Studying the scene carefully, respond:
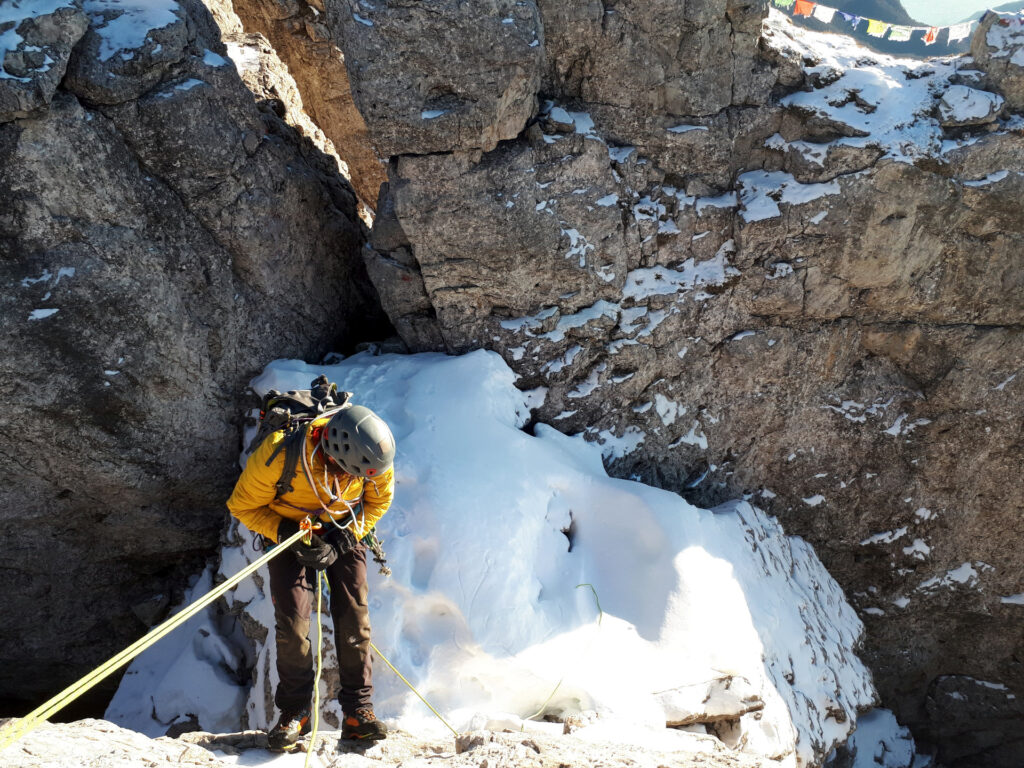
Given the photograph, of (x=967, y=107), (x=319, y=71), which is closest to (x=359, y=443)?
(x=967, y=107)

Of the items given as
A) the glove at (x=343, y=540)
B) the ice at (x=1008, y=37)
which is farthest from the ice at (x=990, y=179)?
the glove at (x=343, y=540)

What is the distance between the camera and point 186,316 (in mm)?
6125

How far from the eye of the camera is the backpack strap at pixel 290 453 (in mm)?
3982

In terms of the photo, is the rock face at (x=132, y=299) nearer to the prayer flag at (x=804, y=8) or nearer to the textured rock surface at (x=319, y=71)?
the textured rock surface at (x=319, y=71)

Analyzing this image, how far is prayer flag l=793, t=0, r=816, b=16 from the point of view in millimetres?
8555

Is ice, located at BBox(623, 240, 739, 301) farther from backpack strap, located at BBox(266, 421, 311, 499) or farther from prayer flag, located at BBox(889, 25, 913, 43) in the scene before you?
prayer flag, located at BBox(889, 25, 913, 43)

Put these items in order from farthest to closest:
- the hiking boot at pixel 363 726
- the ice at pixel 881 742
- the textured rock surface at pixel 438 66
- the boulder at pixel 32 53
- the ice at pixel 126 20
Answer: the ice at pixel 881 742 → the textured rock surface at pixel 438 66 → the ice at pixel 126 20 → the boulder at pixel 32 53 → the hiking boot at pixel 363 726

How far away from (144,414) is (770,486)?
6.20 m

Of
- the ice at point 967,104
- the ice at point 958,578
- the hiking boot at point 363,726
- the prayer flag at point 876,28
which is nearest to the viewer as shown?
the hiking boot at point 363,726

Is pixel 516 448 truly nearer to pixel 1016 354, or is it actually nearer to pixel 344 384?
pixel 344 384

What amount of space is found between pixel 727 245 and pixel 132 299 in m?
Result: 5.31

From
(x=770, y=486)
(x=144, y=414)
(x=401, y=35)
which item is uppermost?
(x=401, y=35)

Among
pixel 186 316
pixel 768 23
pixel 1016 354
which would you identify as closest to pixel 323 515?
pixel 186 316

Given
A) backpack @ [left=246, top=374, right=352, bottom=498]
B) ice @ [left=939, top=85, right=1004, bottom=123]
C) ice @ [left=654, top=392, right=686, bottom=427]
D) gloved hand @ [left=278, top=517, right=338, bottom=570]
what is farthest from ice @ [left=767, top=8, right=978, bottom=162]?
gloved hand @ [left=278, top=517, right=338, bottom=570]
